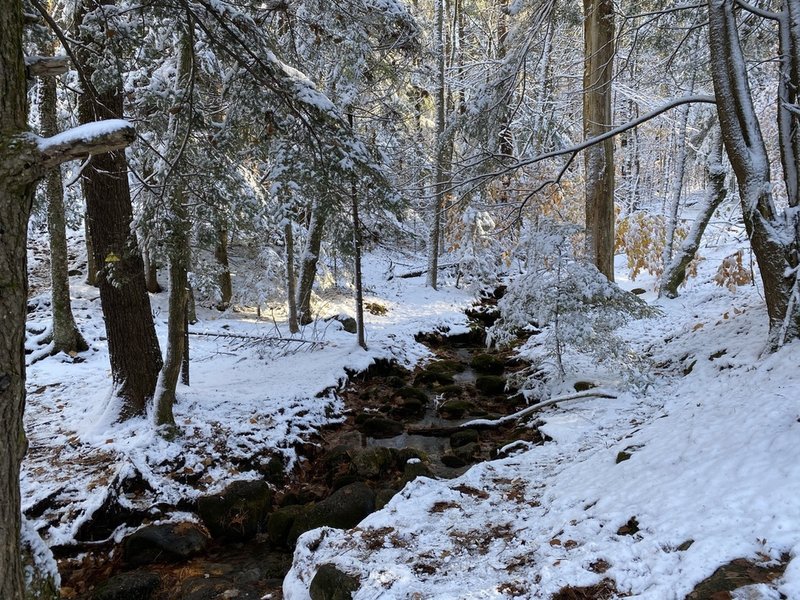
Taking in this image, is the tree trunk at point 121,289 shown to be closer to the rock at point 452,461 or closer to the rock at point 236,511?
the rock at point 236,511

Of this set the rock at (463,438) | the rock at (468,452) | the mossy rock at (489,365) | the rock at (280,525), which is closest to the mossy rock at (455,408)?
the rock at (463,438)

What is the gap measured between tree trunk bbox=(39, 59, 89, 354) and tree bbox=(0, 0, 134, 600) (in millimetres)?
8117

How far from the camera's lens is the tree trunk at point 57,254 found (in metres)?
8.38

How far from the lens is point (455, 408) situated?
8.12 meters

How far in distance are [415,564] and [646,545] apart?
4.76 ft

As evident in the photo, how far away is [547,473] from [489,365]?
5.93 m

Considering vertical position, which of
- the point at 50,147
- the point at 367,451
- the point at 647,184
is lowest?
the point at 367,451

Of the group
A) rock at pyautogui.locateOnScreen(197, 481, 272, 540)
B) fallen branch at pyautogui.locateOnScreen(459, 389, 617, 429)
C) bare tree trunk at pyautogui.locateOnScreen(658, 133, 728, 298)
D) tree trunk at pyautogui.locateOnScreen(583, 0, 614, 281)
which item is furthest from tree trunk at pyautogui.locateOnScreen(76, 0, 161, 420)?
bare tree trunk at pyautogui.locateOnScreen(658, 133, 728, 298)

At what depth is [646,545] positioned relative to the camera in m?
2.59

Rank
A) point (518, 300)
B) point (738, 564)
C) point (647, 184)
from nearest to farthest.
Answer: point (738, 564)
point (518, 300)
point (647, 184)

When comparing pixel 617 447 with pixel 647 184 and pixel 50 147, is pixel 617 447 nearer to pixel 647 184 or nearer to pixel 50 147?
pixel 50 147

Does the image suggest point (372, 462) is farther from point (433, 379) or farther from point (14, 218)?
point (14, 218)

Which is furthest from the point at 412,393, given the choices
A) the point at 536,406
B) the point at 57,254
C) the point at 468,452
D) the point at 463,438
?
the point at 57,254

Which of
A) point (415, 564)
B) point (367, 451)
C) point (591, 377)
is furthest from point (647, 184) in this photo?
point (415, 564)
